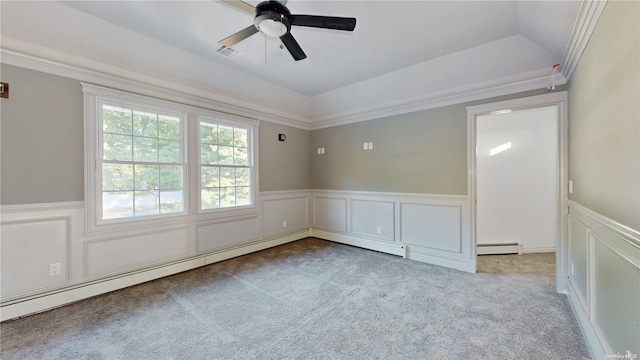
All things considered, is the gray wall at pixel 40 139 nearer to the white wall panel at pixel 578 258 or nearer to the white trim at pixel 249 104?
the white trim at pixel 249 104

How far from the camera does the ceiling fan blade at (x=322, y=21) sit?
1795 millimetres

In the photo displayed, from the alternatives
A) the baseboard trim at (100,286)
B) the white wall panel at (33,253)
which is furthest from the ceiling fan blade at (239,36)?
the baseboard trim at (100,286)

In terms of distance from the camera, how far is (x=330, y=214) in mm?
4949

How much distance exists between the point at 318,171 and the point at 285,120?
1.26m

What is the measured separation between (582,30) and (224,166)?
4189mm

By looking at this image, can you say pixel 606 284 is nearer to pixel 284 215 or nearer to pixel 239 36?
pixel 239 36

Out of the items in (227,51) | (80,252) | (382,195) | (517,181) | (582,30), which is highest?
(227,51)

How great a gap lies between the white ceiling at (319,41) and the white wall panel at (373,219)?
186 centimetres

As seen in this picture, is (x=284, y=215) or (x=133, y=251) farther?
(x=284, y=215)

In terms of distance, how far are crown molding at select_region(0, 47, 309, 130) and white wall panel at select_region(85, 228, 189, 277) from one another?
5.87 feet

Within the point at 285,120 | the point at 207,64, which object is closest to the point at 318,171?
the point at 285,120

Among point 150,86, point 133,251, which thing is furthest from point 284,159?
point 133,251

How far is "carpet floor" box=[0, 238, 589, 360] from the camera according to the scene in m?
1.82

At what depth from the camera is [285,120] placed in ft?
15.6
